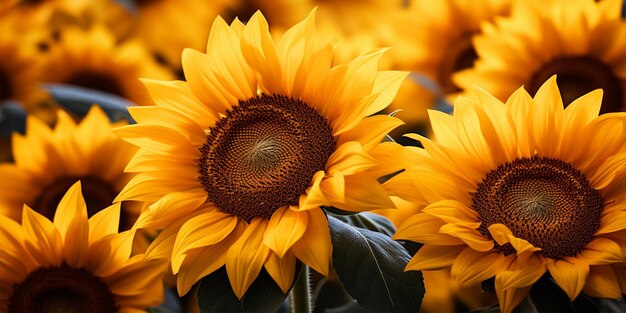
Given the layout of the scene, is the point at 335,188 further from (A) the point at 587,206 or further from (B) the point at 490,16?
(B) the point at 490,16

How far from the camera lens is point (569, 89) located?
1.00 meters

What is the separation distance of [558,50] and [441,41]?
0.91 feet

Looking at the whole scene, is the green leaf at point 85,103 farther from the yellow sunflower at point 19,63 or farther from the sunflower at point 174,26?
the sunflower at point 174,26

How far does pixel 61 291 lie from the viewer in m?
0.72

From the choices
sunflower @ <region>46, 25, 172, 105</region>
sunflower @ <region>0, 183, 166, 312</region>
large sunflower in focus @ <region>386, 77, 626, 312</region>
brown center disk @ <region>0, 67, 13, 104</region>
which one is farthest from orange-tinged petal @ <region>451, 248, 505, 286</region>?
brown center disk @ <region>0, 67, 13, 104</region>

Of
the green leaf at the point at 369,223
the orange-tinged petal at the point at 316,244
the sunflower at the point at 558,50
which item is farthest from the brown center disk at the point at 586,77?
the orange-tinged petal at the point at 316,244

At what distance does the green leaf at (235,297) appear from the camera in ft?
1.98

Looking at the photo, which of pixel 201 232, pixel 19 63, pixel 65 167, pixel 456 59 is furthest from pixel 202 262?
pixel 19 63

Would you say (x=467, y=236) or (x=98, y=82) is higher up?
(x=467, y=236)

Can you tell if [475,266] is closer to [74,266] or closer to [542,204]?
[542,204]

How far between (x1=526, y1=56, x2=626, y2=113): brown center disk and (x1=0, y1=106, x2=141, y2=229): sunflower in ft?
1.52

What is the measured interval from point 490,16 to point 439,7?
0.09 m

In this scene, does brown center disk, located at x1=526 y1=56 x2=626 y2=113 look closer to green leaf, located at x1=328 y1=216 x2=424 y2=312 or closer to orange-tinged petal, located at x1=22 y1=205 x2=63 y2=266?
green leaf, located at x1=328 y1=216 x2=424 y2=312

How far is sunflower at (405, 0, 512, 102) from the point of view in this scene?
46.9 inches
